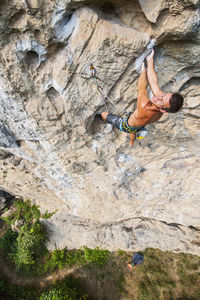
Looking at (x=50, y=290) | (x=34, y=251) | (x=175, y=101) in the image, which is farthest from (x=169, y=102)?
(x=50, y=290)

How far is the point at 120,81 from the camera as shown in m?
2.10

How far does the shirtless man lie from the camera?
1.50 meters

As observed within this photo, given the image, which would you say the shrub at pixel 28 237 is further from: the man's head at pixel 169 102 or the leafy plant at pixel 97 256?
the man's head at pixel 169 102

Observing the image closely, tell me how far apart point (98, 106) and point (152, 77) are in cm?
90

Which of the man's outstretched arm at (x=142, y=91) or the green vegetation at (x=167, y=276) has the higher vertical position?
the man's outstretched arm at (x=142, y=91)

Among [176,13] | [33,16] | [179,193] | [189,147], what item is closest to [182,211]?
[179,193]

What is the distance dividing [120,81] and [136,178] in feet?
8.05

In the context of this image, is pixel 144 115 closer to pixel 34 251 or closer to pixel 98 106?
pixel 98 106

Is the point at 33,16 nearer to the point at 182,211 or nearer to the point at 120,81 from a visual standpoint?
the point at 120,81

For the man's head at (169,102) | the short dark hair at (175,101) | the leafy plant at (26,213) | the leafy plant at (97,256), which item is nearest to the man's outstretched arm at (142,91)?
the man's head at (169,102)

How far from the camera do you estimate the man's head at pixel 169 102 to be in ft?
4.78

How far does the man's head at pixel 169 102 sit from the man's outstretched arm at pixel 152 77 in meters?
0.08

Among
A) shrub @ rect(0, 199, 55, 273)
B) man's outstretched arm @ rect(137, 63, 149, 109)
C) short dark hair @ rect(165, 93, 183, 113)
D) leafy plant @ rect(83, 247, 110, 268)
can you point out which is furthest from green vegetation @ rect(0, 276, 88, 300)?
short dark hair @ rect(165, 93, 183, 113)

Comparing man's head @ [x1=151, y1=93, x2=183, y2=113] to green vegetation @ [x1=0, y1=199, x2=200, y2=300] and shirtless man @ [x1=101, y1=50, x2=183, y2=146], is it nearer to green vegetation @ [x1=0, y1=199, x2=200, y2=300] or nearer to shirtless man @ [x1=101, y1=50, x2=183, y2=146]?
shirtless man @ [x1=101, y1=50, x2=183, y2=146]
